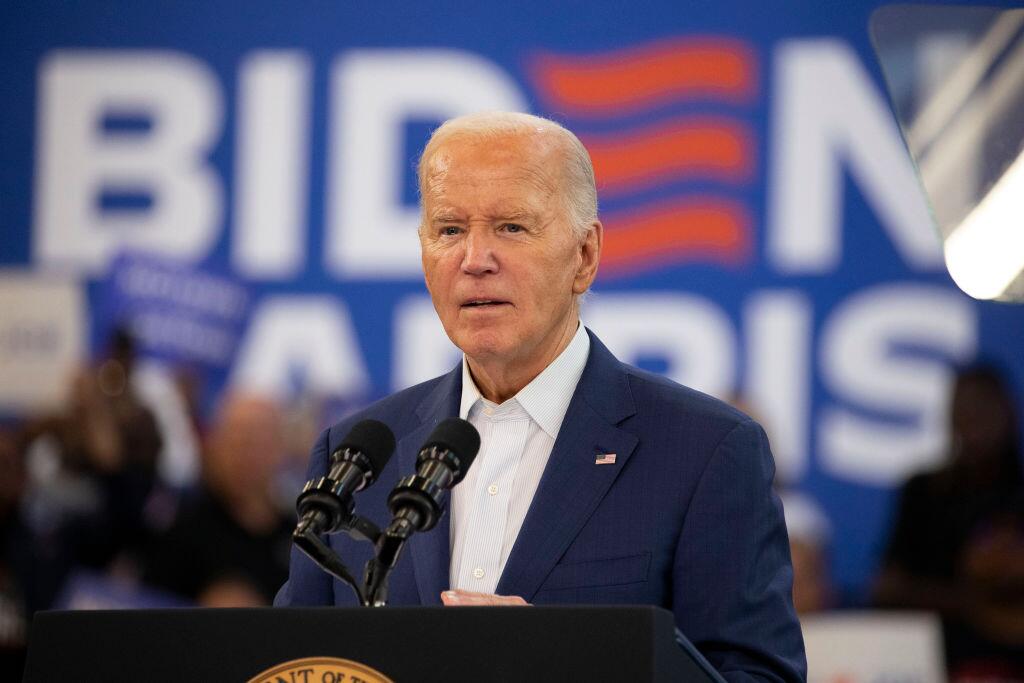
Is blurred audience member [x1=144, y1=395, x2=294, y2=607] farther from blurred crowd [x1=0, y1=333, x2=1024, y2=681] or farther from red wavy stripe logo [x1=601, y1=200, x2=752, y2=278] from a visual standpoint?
red wavy stripe logo [x1=601, y1=200, x2=752, y2=278]

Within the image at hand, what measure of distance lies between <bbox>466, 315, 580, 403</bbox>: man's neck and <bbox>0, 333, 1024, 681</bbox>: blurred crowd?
3082 mm

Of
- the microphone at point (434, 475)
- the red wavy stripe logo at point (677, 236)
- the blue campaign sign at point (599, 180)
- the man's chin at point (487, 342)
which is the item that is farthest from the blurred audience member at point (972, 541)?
the microphone at point (434, 475)

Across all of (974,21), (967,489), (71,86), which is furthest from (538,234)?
(71,86)

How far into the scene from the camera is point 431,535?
2.33 metres

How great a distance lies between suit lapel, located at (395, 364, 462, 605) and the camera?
2.28 metres

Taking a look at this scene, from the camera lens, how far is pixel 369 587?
5.97ft

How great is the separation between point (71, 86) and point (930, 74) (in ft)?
15.2

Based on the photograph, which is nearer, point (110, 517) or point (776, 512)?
point (776, 512)

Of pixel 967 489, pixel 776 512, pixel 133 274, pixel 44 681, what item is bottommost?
pixel 44 681

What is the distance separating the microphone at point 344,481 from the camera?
1839 mm

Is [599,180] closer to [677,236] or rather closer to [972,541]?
[677,236]

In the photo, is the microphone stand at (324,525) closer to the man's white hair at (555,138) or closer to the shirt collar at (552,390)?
the shirt collar at (552,390)

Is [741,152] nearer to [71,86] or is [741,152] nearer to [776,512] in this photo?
[71,86]

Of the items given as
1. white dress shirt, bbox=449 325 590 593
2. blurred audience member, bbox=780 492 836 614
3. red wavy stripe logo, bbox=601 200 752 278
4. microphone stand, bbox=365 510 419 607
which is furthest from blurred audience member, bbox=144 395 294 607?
microphone stand, bbox=365 510 419 607
